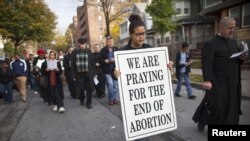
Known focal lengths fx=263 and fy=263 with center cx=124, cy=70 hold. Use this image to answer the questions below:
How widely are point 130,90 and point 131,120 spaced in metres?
0.37

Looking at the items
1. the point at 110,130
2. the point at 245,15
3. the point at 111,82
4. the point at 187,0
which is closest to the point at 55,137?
the point at 110,130

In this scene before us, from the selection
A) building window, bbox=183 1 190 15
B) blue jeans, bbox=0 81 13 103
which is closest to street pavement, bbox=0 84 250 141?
blue jeans, bbox=0 81 13 103

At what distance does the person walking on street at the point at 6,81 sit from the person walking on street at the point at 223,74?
833cm

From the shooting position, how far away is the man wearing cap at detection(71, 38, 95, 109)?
7820 millimetres

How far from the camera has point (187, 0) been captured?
108 ft

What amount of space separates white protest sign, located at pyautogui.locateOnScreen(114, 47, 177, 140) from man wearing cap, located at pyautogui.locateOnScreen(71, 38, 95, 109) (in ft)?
15.3

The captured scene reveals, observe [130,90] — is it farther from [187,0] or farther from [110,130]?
[187,0]

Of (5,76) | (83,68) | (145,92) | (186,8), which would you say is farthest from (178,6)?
(145,92)

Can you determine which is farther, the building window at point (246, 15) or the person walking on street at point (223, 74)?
the building window at point (246, 15)

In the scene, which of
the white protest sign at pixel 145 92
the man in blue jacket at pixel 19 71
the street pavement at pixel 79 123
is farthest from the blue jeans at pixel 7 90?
the white protest sign at pixel 145 92

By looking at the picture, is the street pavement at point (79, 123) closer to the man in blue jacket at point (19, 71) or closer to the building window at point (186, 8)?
the man in blue jacket at point (19, 71)

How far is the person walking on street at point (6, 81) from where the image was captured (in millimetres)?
10024

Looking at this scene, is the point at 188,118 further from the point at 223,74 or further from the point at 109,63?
the point at 109,63

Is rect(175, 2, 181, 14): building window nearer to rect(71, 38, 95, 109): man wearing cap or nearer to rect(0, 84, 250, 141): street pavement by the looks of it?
rect(0, 84, 250, 141): street pavement
